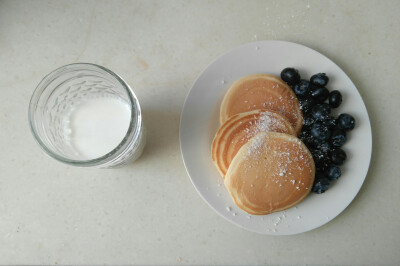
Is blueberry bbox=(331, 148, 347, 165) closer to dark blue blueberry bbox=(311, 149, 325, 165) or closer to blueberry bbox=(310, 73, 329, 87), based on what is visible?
dark blue blueberry bbox=(311, 149, 325, 165)

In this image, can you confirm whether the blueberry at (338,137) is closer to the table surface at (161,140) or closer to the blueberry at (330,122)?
the blueberry at (330,122)

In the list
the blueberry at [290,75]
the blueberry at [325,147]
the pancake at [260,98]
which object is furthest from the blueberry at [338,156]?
the blueberry at [290,75]

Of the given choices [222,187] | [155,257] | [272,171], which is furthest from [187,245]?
[272,171]

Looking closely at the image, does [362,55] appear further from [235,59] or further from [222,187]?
[222,187]

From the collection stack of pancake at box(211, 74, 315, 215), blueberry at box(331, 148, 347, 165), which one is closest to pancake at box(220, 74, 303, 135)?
stack of pancake at box(211, 74, 315, 215)

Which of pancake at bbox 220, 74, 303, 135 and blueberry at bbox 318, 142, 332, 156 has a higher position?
pancake at bbox 220, 74, 303, 135

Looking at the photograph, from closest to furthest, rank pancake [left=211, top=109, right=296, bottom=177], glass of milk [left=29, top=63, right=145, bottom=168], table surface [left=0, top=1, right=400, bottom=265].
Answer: glass of milk [left=29, top=63, right=145, bottom=168] → pancake [left=211, top=109, right=296, bottom=177] → table surface [left=0, top=1, right=400, bottom=265]
